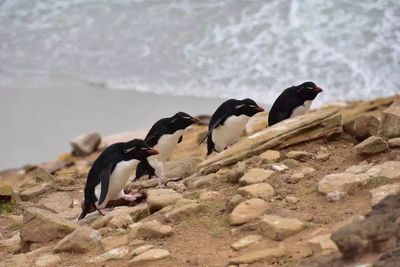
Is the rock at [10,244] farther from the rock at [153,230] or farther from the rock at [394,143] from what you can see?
the rock at [394,143]

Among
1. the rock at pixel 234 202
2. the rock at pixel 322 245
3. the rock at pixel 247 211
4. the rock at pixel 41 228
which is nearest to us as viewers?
the rock at pixel 322 245

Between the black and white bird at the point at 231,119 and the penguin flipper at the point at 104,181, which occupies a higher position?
the black and white bird at the point at 231,119

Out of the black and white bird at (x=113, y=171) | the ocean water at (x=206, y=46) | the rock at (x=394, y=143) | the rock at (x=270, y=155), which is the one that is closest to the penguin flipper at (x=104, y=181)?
the black and white bird at (x=113, y=171)

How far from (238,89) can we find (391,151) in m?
7.66

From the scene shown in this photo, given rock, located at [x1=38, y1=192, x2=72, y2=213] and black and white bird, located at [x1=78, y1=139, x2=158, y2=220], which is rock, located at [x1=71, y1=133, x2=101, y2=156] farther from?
black and white bird, located at [x1=78, y1=139, x2=158, y2=220]

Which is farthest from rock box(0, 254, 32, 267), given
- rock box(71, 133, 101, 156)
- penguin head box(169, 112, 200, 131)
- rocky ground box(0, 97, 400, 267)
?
rock box(71, 133, 101, 156)

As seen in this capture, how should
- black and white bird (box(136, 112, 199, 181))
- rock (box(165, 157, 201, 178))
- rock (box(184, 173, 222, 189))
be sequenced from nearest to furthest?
rock (box(184, 173, 222, 189)), rock (box(165, 157, 201, 178)), black and white bird (box(136, 112, 199, 181))

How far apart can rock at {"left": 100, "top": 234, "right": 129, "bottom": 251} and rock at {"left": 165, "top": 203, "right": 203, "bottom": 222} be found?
0.28 meters

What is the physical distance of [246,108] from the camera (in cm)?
655

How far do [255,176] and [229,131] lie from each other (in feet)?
6.13

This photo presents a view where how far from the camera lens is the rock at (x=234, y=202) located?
4375 mm

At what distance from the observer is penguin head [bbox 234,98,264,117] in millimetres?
6535

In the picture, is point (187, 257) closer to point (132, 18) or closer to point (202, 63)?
point (202, 63)

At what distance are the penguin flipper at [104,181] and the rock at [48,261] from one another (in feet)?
3.38
